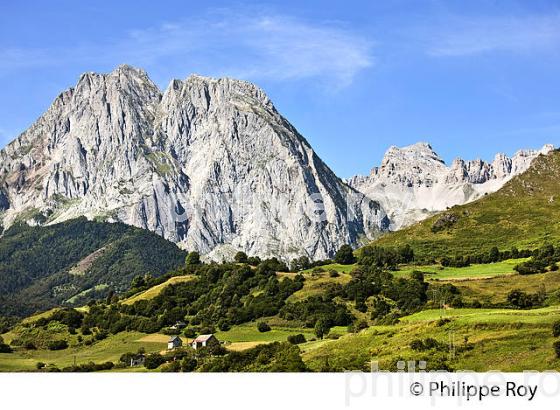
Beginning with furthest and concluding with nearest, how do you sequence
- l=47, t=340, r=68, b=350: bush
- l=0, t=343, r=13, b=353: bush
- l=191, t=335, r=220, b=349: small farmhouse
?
1. l=47, t=340, r=68, b=350: bush
2. l=0, t=343, r=13, b=353: bush
3. l=191, t=335, r=220, b=349: small farmhouse

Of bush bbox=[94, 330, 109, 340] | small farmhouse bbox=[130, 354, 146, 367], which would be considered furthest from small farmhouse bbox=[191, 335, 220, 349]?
bush bbox=[94, 330, 109, 340]

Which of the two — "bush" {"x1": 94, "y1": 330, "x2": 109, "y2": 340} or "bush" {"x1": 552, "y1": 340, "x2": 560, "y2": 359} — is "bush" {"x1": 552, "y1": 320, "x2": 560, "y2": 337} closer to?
"bush" {"x1": 552, "y1": 340, "x2": 560, "y2": 359}

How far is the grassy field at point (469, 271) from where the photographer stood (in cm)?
16936

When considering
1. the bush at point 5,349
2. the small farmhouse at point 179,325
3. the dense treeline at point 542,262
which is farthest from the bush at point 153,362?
the dense treeline at point 542,262

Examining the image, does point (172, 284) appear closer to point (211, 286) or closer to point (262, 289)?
point (211, 286)

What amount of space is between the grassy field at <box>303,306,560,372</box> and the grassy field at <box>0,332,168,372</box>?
49.6 meters

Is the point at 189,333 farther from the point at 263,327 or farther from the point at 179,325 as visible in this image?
the point at 263,327

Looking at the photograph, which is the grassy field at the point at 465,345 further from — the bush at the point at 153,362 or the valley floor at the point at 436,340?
the bush at the point at 153,362

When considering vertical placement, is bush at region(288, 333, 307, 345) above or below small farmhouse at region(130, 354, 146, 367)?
above

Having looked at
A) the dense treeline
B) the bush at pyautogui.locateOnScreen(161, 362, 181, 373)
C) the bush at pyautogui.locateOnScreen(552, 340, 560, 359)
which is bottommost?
the bush at pyautogui.locateOnScreen(552, 340, 560, 359)

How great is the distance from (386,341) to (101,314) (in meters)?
103

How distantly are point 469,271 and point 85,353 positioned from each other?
308 ft

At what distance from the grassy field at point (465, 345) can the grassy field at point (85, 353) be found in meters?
49.6

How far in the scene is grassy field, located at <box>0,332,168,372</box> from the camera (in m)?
137
